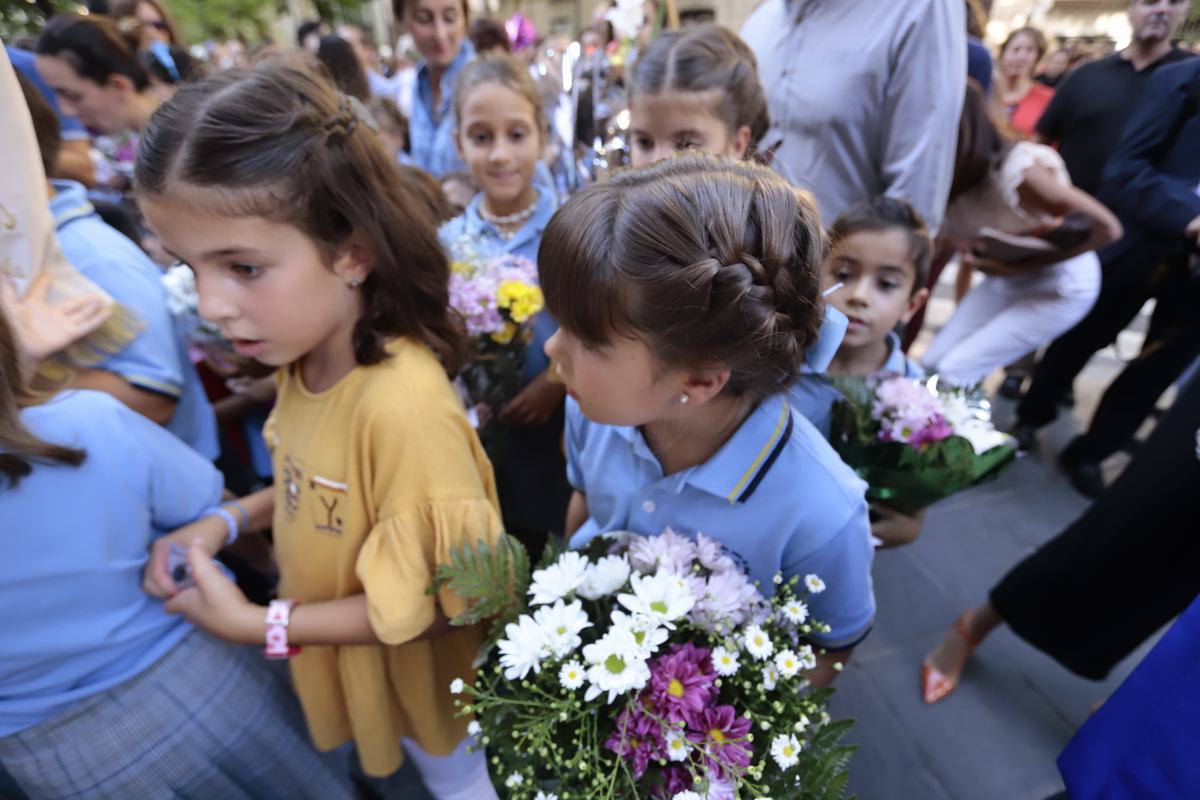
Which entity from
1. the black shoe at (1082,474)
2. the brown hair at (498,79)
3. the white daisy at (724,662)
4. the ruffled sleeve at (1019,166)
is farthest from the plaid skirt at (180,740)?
the black shoe at (1082,474)

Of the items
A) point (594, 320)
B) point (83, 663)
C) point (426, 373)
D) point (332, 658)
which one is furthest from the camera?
point (332, 658)

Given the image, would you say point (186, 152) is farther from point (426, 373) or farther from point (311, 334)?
point (426, 373)

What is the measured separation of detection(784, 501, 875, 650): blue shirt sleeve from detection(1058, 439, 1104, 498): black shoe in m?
3.00

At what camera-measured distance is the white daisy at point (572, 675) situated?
89 centimetres

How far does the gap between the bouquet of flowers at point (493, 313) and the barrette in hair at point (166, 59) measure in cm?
332

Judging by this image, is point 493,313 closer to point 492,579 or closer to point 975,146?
point 492,579

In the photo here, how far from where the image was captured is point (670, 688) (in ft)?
2.92

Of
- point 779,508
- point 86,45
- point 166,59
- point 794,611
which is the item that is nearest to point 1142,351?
→ point 779,508

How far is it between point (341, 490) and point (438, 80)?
10.5ft

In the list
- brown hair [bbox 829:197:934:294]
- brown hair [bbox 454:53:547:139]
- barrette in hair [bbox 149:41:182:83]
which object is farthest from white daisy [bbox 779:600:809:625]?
barrette in hair [bbox 149:41:182:83]

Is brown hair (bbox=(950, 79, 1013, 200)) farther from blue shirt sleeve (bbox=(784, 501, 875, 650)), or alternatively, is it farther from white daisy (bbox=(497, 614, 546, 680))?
white daisy (bbox=(497, 614, 546, 680))

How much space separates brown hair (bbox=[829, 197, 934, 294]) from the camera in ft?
5.96

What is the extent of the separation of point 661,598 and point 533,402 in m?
1.28

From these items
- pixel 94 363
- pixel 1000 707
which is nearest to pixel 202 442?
pixel 94 363
